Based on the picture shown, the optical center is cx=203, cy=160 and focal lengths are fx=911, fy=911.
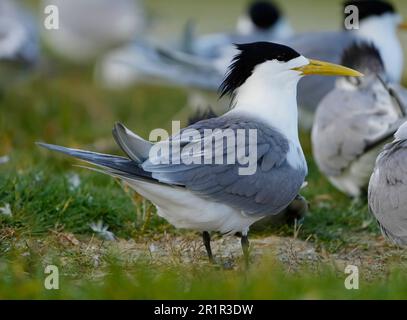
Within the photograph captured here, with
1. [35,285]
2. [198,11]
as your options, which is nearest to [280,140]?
[35,285]

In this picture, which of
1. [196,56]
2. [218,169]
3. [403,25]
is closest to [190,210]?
[218,169]

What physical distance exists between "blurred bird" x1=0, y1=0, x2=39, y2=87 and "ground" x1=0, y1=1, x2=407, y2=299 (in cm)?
191

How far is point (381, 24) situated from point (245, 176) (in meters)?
4.00

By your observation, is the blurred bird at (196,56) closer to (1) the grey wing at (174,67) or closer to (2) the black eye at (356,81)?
(1) the grey wing at (174,67)

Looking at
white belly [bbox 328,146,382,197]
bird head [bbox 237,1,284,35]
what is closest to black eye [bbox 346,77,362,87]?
white belly [bbox 328,146,382,197]

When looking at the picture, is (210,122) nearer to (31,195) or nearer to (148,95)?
(31,195)

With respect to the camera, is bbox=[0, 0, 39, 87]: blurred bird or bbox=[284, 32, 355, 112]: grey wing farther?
bbox=[0, 0, 39, 87]: blurred bird

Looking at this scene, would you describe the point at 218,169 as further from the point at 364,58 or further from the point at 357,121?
the point at 364,58

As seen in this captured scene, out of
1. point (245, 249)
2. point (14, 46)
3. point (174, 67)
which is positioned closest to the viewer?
point (245, 249)

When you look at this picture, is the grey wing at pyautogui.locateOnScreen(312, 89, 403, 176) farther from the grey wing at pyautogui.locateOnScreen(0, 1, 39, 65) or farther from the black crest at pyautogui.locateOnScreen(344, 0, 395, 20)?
the grey wing at pyautogui.locateOnScreen(0, 1, 39, 65)

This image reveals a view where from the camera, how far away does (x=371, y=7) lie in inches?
299

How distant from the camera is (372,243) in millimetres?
4828

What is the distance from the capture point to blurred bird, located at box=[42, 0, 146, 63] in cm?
1000
